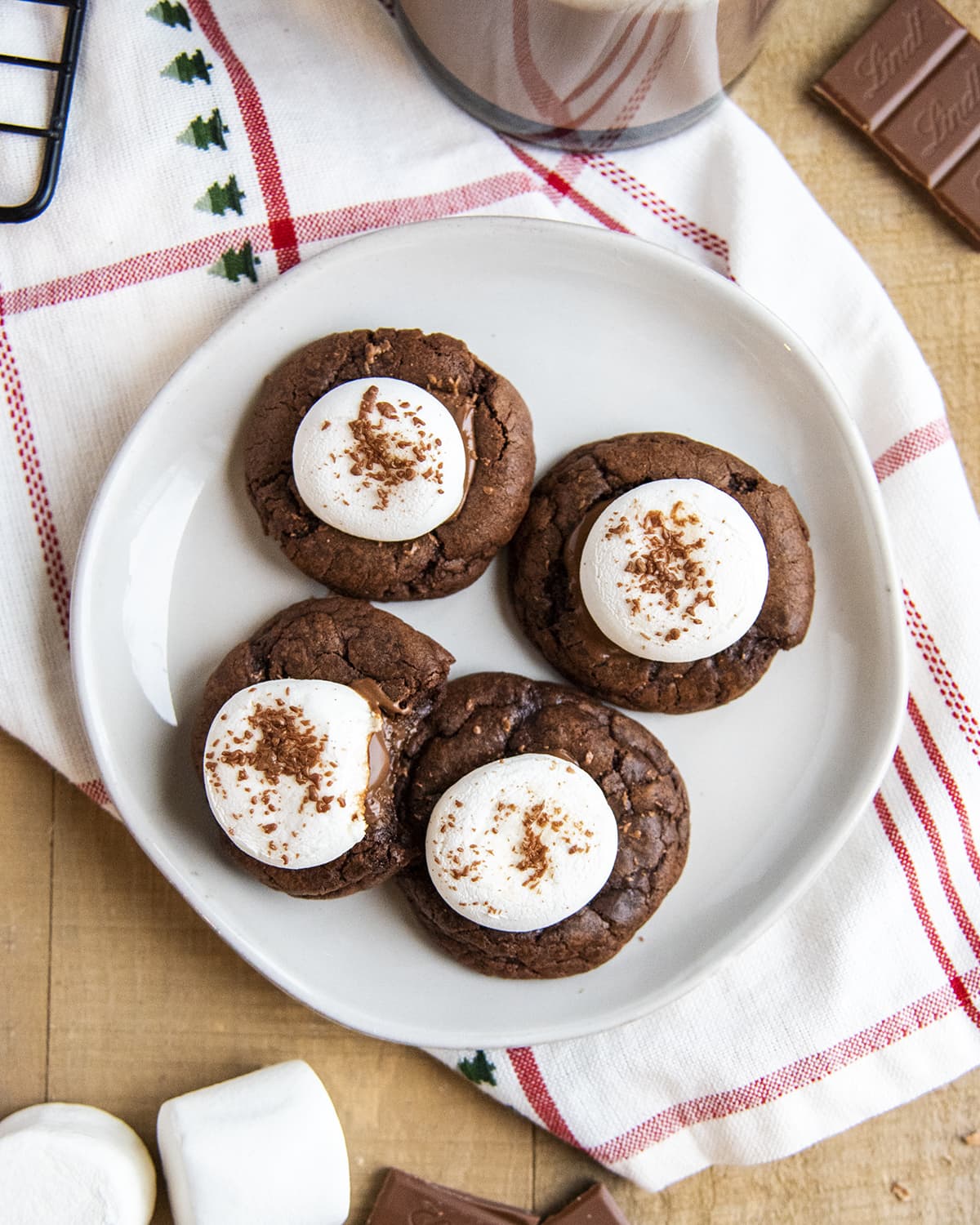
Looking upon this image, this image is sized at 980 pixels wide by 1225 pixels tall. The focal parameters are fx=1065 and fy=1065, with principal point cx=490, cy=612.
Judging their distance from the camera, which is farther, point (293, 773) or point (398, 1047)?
point (398, 1047)

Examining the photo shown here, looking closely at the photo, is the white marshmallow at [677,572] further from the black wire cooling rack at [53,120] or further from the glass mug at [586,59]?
the black wire cooling rack at [53,120]

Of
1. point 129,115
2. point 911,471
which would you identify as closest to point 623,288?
point 911,471

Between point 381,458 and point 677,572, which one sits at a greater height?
point 677,572

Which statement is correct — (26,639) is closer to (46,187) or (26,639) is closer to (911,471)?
(46,187)

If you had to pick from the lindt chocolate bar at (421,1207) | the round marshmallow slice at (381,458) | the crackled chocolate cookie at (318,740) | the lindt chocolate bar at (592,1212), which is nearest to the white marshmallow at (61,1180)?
the lindt chocolate bar at (421,1207)

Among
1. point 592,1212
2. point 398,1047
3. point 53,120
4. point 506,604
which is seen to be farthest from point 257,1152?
point 53,120

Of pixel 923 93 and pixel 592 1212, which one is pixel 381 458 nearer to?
pixel 923 93

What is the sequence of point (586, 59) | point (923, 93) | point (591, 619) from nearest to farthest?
1. point (586, 59)
2. point (591, 619)
3. point (923, 93)
